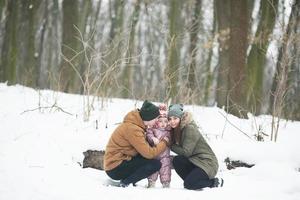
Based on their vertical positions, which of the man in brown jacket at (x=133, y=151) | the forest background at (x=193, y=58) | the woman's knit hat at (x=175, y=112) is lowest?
the man in brown jacket at (x=133, y=151)

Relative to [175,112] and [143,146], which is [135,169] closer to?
[143,146]

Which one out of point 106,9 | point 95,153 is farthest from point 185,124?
point 106,9

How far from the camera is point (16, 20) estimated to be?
594 inches

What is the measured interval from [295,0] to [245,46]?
263 cm

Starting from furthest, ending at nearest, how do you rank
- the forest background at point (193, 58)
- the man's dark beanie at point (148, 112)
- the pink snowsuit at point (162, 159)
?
the forest background at point (193, 58) < the pink snowsuit at point (162, 159) < the man's dark beanie at point (148, 112)

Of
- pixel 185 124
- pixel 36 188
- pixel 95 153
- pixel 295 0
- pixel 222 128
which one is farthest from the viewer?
pixel 295 0

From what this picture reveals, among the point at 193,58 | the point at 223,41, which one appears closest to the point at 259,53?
the point at 223,41

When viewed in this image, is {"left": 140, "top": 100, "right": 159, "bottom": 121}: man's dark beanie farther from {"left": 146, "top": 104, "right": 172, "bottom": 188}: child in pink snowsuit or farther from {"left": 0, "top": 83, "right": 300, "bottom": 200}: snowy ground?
{"left": 0, "top": 83, "right": 300, "bottom": 200}: snowy ground

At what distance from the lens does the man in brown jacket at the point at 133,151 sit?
5531mm

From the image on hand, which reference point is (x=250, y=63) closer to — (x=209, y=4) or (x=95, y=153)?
(x=95, y=153)

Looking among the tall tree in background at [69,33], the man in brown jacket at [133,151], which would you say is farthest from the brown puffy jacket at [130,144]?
the tall tree in background at [69,33]

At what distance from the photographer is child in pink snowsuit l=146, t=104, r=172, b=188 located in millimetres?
5734

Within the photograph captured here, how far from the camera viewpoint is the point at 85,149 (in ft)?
23.3

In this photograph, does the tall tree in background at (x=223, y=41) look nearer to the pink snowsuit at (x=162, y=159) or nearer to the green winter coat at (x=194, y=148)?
the green winter coat at (x=194, y=148)
